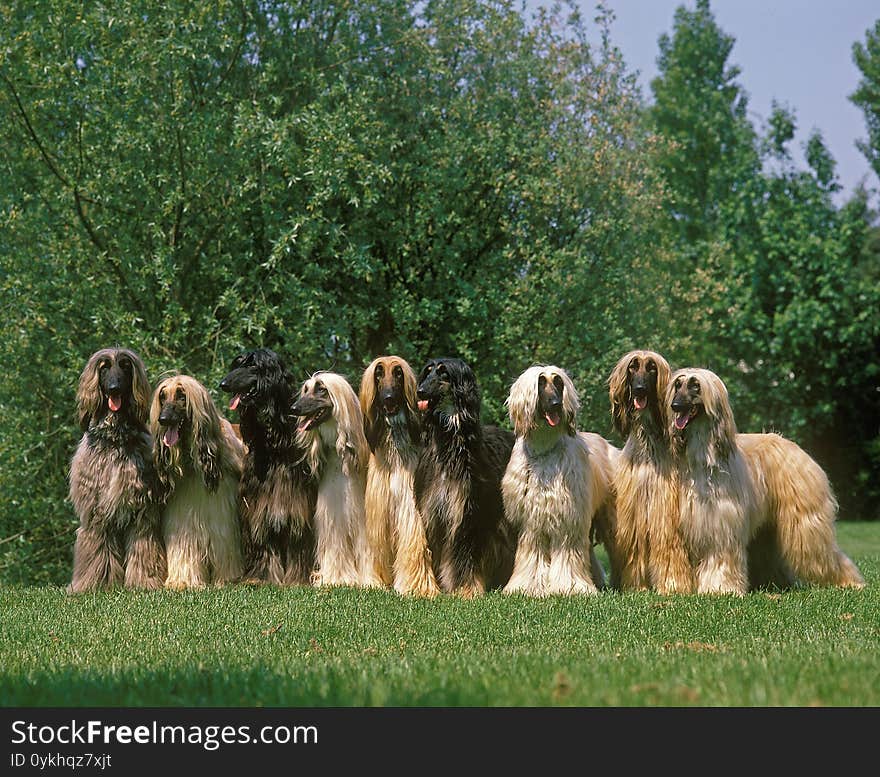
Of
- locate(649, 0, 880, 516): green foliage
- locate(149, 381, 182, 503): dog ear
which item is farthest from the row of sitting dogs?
locate(649, 0, 880, 516): green foliage

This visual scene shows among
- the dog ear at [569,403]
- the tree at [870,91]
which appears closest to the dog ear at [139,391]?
the dog ear at [569,403]

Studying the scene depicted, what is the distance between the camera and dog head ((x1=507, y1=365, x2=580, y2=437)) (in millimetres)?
8109

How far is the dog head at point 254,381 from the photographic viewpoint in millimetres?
8953

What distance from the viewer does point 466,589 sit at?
8.28m

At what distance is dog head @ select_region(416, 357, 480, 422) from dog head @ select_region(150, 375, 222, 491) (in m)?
1.89

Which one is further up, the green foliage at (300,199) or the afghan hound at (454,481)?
the green foliage at (300,199)

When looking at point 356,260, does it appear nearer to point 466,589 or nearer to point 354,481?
point 354,481

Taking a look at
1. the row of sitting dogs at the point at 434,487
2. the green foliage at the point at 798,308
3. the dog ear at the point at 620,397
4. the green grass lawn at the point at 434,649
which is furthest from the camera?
the green foliage at the point at 798,308

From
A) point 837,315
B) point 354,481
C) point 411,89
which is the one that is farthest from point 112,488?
point 837,315

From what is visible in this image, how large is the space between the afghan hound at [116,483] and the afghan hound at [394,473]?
1.85m

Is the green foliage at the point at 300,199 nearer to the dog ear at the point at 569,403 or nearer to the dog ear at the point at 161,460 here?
the dog ear at the point at 161,460

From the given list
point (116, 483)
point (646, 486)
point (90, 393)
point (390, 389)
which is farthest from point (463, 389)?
point (90, 393)

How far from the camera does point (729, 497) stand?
8.15 meters

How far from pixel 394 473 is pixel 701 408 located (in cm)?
244
